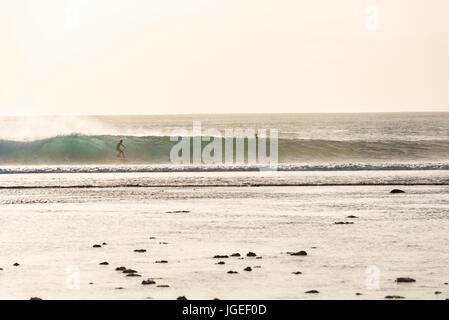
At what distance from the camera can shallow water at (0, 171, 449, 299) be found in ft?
40.5

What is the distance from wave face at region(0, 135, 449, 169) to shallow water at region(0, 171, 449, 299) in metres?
28.6

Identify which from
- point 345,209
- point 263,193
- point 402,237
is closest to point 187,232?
point 402,237

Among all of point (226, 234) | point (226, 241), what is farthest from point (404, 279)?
point (226, 234)

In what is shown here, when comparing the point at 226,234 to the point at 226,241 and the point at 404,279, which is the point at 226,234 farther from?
the point at 404,279

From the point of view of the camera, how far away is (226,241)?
54.7 feet

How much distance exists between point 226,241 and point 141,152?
152ft

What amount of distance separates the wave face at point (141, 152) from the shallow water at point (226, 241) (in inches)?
1127

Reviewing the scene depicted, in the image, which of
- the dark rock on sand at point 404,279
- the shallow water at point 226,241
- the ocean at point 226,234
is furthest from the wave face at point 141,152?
the dark rock on sand at point 404,279

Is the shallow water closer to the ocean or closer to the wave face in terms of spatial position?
the ocean

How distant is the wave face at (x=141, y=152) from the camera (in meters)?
58.9

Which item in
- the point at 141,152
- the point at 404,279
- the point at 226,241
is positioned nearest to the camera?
the point at 404,279

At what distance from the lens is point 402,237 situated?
16.9 meters

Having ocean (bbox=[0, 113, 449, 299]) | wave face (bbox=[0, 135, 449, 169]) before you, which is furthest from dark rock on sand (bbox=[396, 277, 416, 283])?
wave face (bbox=[0, 135, 449, 169])
